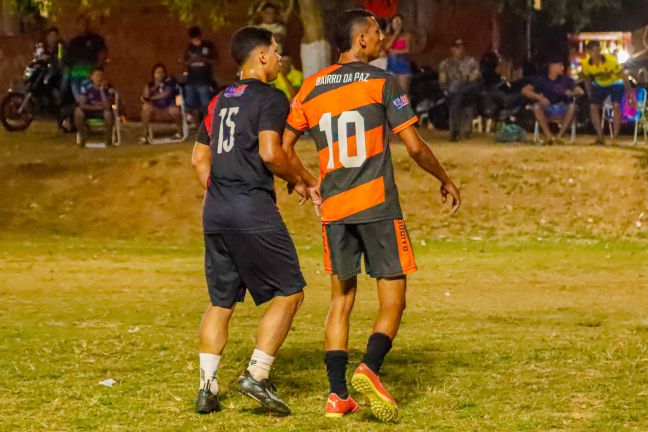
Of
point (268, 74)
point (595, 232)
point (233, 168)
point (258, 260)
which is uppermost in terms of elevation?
point (268, 74)

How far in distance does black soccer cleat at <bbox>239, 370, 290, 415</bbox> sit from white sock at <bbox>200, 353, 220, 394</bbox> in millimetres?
179

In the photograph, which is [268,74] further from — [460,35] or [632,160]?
[460,35]

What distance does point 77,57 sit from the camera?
86.7ft

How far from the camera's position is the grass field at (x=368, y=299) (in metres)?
7.83

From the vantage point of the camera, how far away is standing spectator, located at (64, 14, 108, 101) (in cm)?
2591

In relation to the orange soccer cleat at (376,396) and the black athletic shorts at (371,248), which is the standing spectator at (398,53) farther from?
the orange soccer cleat at (376,396)

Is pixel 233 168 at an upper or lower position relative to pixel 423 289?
upper

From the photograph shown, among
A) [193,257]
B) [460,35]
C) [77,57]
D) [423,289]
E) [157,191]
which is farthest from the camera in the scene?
[460,35]

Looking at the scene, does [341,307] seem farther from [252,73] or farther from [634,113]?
[634,113]

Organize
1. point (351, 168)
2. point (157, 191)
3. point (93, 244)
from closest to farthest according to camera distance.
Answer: point (351, 168) < point (93, 244) < point (157, 191)

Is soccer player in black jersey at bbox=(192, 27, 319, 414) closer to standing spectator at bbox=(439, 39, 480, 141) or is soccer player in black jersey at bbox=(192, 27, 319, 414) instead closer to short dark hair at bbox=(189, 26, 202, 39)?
standing spectator at bbox=(439, 39, 480, 141)

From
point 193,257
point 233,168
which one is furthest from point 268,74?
point 193,257

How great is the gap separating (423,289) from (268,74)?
6343 mm

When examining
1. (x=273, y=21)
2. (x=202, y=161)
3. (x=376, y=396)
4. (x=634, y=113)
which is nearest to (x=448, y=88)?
(x=634, y=113)
